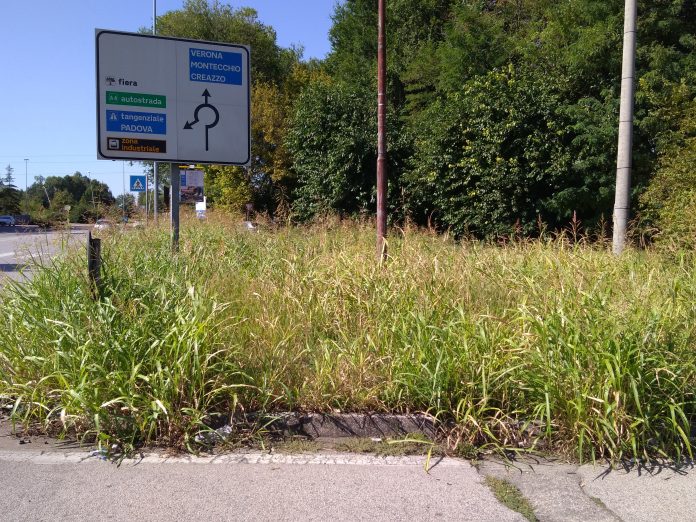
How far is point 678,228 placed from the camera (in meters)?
8.49

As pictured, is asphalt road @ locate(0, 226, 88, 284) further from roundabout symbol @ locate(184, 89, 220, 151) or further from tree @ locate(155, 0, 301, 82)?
tree @ locate(155, 0, 301, 82)

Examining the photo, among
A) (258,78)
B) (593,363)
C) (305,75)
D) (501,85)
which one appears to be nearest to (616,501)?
(593,363)

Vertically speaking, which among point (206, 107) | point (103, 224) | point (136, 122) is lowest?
point (103, 224)

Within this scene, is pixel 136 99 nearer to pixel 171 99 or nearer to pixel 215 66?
pixel 171 99

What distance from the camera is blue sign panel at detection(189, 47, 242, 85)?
761 cm

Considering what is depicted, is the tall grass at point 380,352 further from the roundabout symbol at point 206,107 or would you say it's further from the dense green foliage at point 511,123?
the dense green foliage at point 511,123

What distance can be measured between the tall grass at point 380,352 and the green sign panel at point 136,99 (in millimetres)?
2356

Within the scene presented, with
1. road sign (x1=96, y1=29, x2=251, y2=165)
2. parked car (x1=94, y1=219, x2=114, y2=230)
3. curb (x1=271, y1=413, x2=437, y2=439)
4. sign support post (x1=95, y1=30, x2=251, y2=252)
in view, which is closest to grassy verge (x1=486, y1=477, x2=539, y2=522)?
curb (x1=271, y1=413, x2=437, y2=439)

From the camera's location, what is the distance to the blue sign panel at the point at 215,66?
7609 mm

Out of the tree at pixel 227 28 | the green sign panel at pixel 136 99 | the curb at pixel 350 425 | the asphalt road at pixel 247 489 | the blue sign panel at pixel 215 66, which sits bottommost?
the asphalt road at pixel 247 489

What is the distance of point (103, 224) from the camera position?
27.1 ft

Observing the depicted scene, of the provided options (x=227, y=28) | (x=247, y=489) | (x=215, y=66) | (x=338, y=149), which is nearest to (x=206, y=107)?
(x=215, y=66)

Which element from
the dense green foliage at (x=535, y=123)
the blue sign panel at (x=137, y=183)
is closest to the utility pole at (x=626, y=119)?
the dense green foliage at (x=535, y=123)

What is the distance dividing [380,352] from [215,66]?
4.72 m
